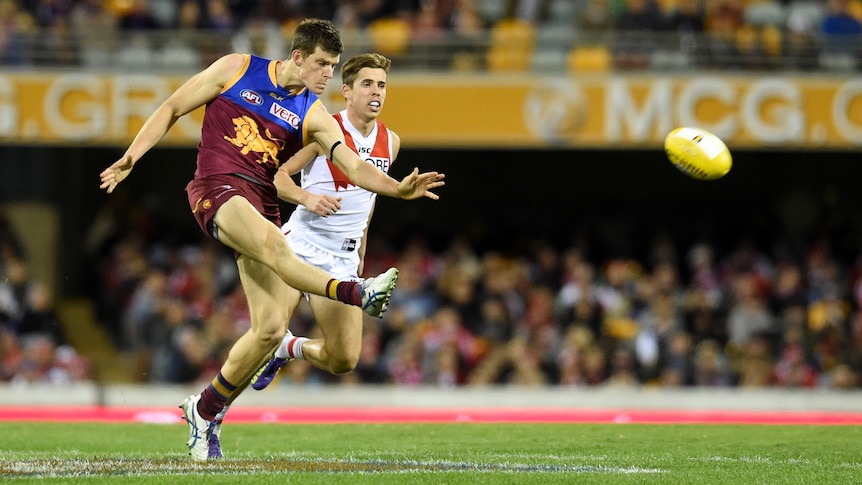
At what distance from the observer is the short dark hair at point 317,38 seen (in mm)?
7727

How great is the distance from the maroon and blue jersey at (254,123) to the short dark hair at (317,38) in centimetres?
26

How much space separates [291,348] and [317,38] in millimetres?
2428

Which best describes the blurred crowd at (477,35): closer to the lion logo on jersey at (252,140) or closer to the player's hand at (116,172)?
the lion logo on jersey at (252,140)

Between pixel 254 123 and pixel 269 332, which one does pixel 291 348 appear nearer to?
pixel 269 332

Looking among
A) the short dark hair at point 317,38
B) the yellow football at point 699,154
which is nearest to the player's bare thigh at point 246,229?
the short dark hair at point 317,38

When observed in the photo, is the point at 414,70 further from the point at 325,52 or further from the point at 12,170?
the point at 325,52

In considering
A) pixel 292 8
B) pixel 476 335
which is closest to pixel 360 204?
pixel 476 335

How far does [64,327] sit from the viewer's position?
17.9 meters

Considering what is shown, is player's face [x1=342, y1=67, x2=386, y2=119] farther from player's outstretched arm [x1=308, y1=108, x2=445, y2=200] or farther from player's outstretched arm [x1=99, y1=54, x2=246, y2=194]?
player's outstretched arm [x1=99, y1=54, x2=246, y2=194]

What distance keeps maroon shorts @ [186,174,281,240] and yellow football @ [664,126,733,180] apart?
300 cm

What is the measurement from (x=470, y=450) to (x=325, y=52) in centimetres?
275

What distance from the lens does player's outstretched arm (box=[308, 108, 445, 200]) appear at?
7.07 m

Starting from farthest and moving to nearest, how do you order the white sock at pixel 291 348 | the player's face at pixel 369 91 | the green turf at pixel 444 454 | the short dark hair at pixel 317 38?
1. the white sock at pixel 291 348
2. the player's face at pixel 369 91
3. the short dark hair at pixel 317 38
4. the green turf at pixel 444 454

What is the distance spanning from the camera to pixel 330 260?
9047mm
